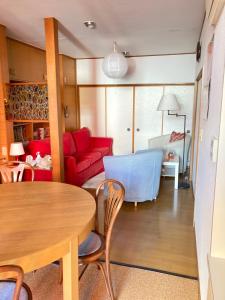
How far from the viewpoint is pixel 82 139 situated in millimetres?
5555

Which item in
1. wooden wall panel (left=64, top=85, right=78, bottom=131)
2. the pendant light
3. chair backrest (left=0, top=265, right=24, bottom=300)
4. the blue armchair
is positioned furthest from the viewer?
wooden wall panel (left=64, top=85, right=78, bottom=131)

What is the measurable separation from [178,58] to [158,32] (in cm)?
174

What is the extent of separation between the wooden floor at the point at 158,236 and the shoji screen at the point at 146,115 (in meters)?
2.21

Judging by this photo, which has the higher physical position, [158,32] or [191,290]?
[158,32]

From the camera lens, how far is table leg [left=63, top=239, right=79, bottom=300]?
1.42m

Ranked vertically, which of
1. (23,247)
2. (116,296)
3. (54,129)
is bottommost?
(116,296)

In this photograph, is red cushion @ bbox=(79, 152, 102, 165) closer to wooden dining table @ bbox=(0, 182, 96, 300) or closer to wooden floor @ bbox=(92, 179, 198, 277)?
wooden floor @ bbox=(92, 179, 198, 277)

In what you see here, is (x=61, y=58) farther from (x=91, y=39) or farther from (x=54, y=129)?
(x=54, y=129)

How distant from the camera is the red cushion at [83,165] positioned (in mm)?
4251

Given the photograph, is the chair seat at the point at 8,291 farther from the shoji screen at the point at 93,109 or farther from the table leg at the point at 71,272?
the shoji screen at the point at 93,109

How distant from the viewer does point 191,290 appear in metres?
1.98

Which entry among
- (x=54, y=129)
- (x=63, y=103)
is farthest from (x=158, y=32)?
(x=63, y=103)

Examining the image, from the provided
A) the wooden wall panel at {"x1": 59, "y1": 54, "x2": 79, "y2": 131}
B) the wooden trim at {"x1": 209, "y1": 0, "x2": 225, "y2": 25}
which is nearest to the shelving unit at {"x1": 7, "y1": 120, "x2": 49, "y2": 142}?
the wooden wall panel at {"x1": 59, "y1": 54, "x2": 79, "y2": 131}

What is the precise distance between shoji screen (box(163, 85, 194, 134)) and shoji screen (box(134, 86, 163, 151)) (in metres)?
0.20
